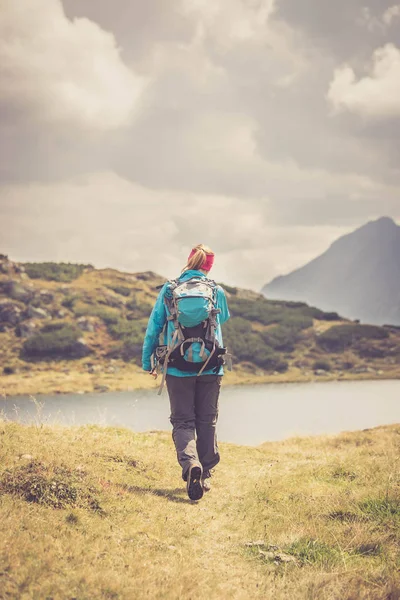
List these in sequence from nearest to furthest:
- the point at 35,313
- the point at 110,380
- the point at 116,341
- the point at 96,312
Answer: the point at 110,380 → the point at 116,341 → the point at 35,313 → the point at 96,312

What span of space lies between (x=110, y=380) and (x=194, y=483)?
393 feet

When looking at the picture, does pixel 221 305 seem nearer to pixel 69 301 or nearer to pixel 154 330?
pixel 154 330

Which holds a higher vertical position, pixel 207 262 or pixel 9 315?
pixel 9 315

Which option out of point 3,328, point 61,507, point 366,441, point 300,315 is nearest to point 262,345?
point 300,315

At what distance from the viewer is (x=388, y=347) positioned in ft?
522

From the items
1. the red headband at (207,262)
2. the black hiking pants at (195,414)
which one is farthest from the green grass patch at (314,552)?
the red headband at (207,262)

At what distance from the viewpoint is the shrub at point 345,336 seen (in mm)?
161250

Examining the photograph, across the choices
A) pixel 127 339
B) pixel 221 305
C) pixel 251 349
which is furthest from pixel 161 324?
pixel 251 349

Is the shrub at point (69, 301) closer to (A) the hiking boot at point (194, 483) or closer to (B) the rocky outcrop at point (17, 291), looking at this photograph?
(B) the rocky outcrop at point (17, 291)

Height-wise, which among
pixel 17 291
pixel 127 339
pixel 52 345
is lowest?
pixel 52 345

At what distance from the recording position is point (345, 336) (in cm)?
16312

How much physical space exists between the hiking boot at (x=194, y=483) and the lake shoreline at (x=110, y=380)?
98.7m

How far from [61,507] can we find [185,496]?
7.89ft

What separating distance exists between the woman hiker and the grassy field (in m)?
0.86
